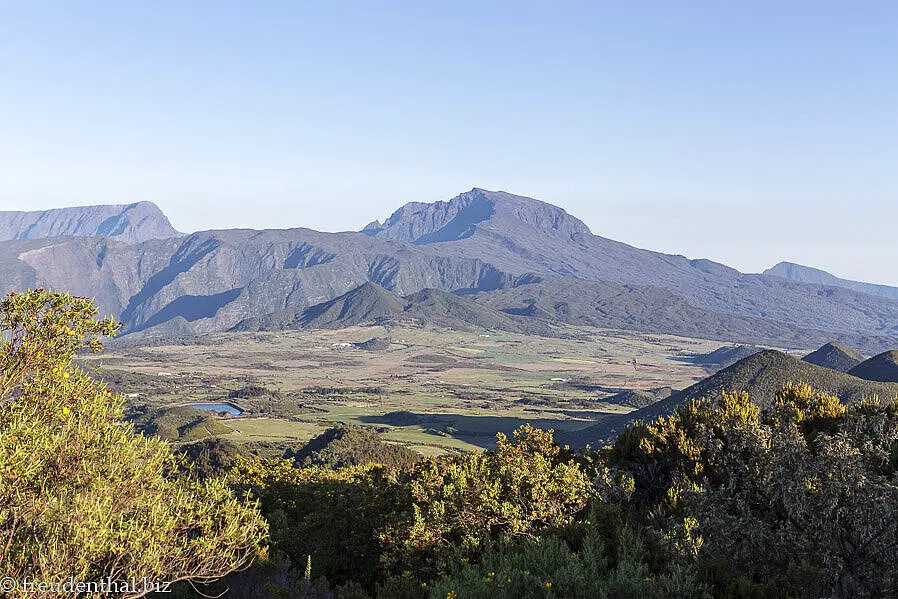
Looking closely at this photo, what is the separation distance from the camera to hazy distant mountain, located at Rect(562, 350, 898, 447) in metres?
112

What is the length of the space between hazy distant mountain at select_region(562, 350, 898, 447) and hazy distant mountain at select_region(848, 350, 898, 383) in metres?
17.7

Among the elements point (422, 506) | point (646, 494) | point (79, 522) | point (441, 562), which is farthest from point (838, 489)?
point (79, 522)

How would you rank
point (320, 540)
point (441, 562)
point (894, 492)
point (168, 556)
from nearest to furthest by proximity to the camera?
1. point (168, 556)
2. point (894, 492)
3. point (441, 562)
4. point (320, 540)

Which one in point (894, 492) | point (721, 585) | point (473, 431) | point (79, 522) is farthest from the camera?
point (473, 431)

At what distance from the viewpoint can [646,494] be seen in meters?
26.7

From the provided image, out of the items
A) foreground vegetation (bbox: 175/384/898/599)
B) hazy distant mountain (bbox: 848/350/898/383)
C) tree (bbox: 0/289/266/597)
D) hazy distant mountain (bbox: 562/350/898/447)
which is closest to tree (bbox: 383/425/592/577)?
foreground vegetation (bbox: 175/384/898/599)

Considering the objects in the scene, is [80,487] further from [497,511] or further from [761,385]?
[761,385]

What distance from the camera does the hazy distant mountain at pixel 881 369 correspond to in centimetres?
13700

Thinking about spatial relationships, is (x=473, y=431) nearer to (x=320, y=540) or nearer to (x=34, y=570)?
(x=320, y=540)

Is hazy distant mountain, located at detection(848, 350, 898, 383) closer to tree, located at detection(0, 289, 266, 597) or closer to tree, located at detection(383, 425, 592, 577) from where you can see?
tree, located at detection(383, 425, 592, 577)

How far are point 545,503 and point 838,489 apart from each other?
28.2ft

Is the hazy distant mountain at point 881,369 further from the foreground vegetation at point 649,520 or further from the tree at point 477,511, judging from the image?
the tree at point 477,511

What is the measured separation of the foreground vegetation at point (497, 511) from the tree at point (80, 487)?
41 mm

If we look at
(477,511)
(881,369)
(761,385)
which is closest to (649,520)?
(477,511)
